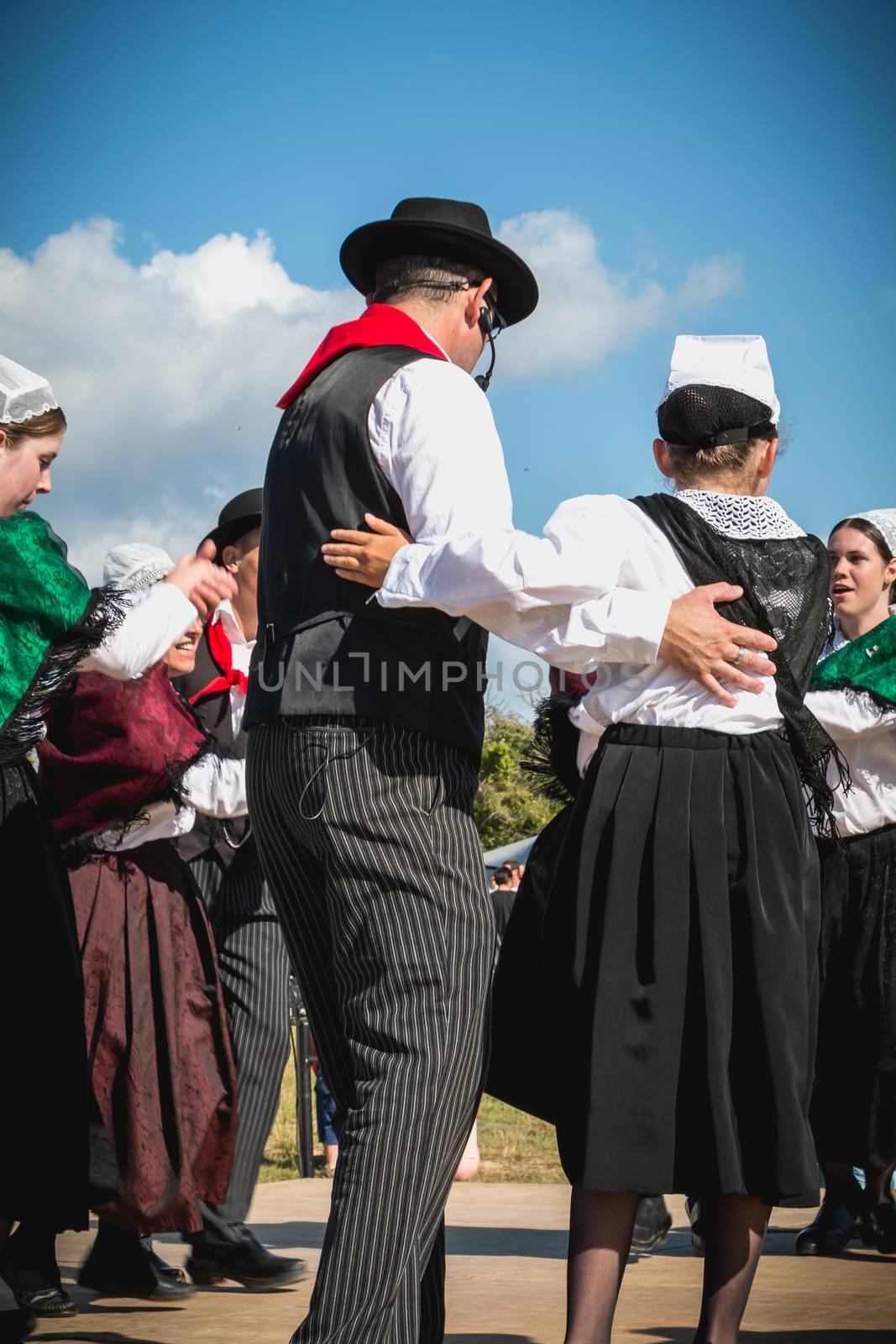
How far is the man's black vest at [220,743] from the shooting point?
13.6 feet

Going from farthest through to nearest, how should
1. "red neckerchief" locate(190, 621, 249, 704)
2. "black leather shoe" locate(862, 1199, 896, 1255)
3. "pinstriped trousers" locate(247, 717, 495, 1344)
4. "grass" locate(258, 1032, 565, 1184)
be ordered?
1. "grass" locate(258, 1032, 565, 1184)
2. "red neckerchief" locate(190, 621, 249, 704)
3. "black leather shoe" locate(862, 1199, 896, 1255)
4. "pinstriped trousers" locate(247, 717, 495, 1344)

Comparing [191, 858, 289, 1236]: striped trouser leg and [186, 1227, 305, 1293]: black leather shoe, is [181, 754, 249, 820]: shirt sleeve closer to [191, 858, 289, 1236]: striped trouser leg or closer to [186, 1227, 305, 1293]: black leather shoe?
[191, 858, 289, 1236]: striped trouser leg

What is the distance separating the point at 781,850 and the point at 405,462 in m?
0.95

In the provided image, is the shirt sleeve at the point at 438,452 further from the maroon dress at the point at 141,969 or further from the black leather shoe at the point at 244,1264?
the black leather shoe at the point at 244,1264

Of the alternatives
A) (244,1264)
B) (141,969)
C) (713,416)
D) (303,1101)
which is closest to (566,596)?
(713,416)

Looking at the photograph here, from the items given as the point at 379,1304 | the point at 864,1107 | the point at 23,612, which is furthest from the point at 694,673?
the point at 864,1107

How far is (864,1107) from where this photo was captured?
12.5 ft

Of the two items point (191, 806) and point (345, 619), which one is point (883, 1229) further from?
point (345, 619)

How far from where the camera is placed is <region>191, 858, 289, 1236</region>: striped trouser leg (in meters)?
3.96

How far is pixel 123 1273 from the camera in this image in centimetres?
371

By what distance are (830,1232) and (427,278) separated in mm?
3017

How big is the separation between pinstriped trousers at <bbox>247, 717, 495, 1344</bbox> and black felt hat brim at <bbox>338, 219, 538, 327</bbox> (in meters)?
0.96

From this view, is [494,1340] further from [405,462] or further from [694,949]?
[405,462]

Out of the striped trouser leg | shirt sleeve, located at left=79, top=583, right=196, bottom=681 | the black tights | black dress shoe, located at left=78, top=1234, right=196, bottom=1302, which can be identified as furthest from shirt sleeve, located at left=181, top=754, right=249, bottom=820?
the black tights
